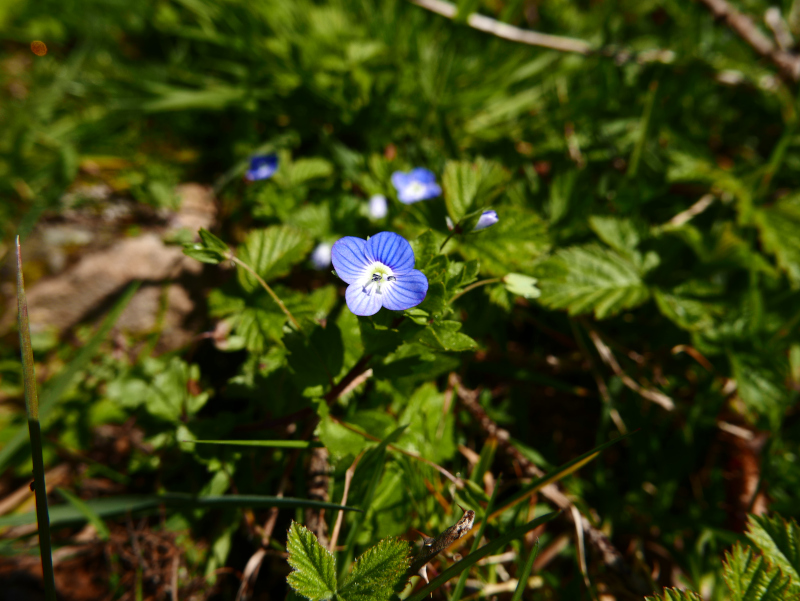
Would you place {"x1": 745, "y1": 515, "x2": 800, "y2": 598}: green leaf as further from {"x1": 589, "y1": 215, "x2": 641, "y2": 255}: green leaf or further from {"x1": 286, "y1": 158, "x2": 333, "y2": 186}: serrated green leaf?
{"x1": 286, "y1": 158, "x2": 333, "y2": 186}: serrated green leaf

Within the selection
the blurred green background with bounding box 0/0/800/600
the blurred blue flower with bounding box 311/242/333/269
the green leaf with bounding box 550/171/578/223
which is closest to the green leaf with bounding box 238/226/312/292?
the blurred green background with bounding box 0/0/800/600

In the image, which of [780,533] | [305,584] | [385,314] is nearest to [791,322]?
[780,533]

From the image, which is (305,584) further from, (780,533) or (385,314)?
(780,533)

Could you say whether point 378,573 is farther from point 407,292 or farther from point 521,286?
point 521,286

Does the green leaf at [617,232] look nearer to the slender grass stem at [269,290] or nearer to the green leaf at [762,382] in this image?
the green leaf at [762,382]

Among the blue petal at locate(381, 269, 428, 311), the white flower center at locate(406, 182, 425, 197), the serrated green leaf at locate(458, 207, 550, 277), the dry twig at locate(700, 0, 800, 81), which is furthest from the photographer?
the dry twig at locate(700, 0, 800, 81)

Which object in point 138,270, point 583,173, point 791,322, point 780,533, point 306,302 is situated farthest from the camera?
point 138,270
